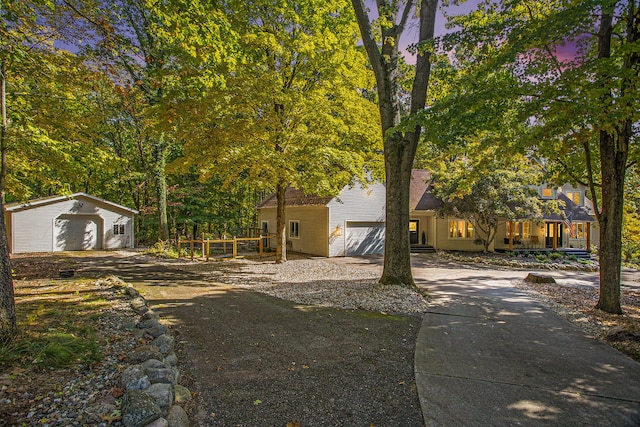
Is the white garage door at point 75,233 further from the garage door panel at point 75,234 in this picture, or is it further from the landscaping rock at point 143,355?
the landscaping rock at point 143,355

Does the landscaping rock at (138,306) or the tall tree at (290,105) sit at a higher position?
the tall tree at (290,105)

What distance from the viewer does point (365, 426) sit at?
2.92m

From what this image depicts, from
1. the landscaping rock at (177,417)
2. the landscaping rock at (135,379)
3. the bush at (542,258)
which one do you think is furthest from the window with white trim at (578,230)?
the landscaping rock at (135,379)

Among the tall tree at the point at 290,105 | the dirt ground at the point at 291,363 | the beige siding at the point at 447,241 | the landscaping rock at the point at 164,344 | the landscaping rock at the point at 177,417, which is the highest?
the tall tree at the point at 290,105

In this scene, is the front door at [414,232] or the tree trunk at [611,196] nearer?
the tree trunk at [611,196]

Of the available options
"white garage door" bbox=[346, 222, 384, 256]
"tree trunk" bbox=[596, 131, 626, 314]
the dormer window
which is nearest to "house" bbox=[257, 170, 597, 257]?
"white garage door" bbox=[346, 222, 384, 256]

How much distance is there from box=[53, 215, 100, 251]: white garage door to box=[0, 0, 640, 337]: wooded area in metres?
11.5

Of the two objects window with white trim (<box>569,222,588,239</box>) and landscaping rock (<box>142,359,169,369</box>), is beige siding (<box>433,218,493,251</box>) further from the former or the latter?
landscaping rock (<box>142,359,169,369</box>)

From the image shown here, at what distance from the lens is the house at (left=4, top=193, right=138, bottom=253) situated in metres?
18.9

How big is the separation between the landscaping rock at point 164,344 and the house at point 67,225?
18473 millimetres

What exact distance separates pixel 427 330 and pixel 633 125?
705 cm

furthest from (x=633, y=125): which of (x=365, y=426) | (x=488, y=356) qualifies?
(x=365, y=426)

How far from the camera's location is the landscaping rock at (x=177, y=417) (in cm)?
272

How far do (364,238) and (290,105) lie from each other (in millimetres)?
10248
